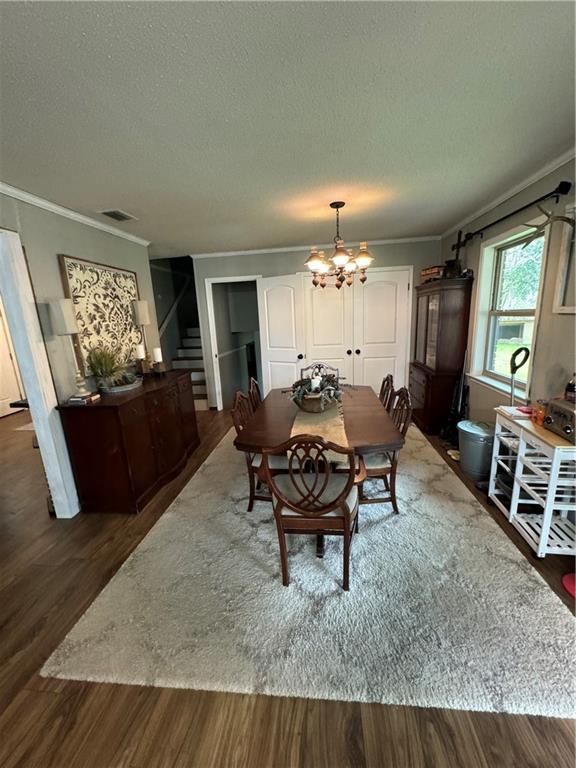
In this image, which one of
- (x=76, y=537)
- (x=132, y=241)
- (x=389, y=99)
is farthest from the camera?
(x=132, y=241)

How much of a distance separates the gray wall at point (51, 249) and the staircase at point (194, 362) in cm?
262

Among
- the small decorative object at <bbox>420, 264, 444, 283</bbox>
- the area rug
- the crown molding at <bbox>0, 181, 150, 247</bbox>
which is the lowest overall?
the area rug

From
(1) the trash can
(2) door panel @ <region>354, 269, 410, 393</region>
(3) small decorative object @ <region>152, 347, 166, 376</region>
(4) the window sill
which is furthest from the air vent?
(4) the window sill

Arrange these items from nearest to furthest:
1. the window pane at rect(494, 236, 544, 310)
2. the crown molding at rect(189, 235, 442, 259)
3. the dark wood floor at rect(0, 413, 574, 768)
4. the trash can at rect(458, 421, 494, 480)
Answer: the dark wood floor at rect(0, 413, 574, 768)
the window pane at rect(494, 236, 544, 310)
the trash can at rect(458, 421, 494, 480)
the crown molding at rect(189, 235, 442, 259)

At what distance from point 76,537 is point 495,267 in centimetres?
444

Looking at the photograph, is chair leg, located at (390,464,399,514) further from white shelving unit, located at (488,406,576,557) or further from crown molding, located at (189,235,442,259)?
crown molding, located at (189,235,442,259)

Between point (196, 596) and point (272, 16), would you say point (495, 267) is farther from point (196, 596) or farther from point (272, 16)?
point (196, 596)

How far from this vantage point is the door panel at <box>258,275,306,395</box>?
4438mm

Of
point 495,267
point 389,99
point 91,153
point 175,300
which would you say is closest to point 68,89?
point 91,153

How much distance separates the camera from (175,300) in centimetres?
598

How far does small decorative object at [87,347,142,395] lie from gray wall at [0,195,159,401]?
168 millimetres

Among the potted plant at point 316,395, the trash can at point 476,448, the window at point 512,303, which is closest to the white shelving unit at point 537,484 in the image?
the trash can at point 476,448

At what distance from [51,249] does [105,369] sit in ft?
3.25

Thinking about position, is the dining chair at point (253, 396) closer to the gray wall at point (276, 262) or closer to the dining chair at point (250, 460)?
the dining chair at point (250, 460)
